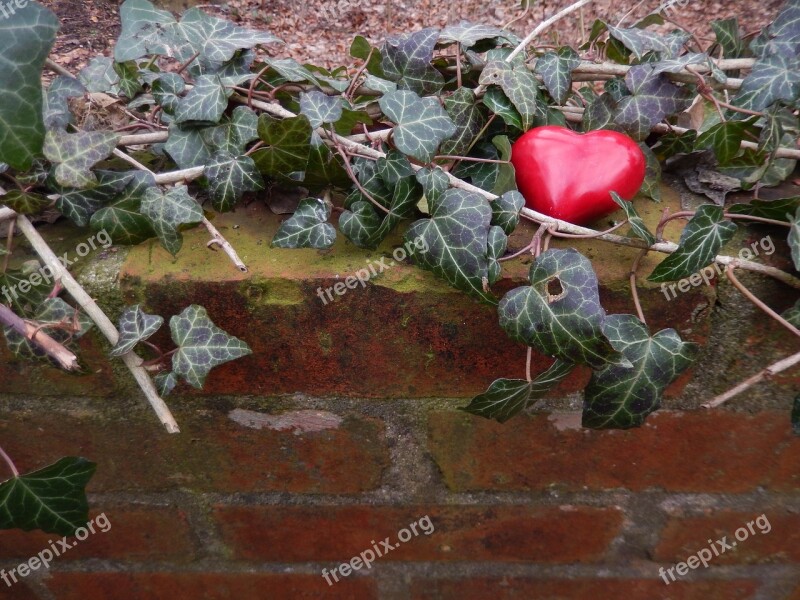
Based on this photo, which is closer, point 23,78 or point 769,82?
point 23,78

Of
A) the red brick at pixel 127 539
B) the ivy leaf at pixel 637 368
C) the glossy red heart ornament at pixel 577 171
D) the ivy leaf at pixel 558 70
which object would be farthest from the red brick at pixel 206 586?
the ivy leaf at pixel 558 70

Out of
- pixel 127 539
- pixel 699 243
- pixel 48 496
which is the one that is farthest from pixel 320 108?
pixel 127 539

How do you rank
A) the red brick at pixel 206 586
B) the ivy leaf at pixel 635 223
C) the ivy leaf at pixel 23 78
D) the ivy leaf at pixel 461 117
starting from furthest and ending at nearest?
the red brick at pixel 206 586
the ivy leaf at pixel 461 117
the ivy leaf at pixel 635 223
the ivy leaf at pixel 23 78

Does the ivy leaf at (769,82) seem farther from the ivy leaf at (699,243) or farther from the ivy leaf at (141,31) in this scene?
the ivy leaf at (141,31)

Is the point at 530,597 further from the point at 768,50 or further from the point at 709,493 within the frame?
the point at 768,50

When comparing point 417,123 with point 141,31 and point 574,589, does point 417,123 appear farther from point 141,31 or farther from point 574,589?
point 574,589

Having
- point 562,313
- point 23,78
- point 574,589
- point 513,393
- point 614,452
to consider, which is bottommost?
point 574,589
